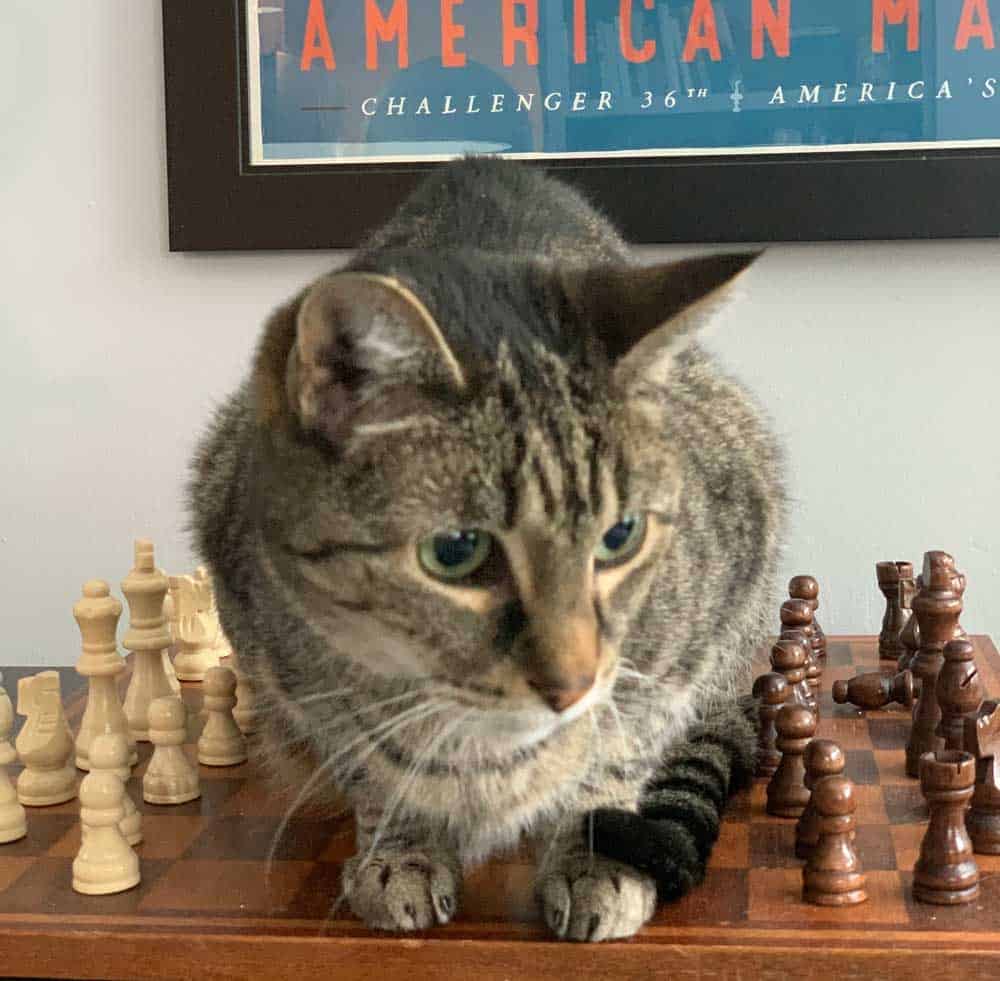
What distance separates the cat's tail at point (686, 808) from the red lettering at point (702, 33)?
3.08 ft

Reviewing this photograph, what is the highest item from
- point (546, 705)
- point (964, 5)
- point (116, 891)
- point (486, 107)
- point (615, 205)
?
point (964, 5)

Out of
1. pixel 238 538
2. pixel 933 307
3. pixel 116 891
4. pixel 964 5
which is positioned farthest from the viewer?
pixel 933 307

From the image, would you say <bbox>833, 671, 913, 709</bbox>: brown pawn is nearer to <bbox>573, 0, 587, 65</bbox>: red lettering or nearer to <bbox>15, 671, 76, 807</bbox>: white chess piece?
<bbox>15, 671, 76, 807</bbox>: white chess piece

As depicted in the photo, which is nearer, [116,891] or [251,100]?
[116,891]

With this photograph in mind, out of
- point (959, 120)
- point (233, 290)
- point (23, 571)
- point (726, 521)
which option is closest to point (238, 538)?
point (726, 521)

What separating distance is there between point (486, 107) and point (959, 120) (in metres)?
0.63

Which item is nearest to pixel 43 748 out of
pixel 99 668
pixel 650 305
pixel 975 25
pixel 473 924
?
pixel 99 668

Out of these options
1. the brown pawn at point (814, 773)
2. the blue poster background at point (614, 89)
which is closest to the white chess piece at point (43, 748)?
the brown pawn at point (814, 773)

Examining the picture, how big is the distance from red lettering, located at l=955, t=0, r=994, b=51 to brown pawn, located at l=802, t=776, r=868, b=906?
1.16 m

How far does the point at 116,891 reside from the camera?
96 centimetres

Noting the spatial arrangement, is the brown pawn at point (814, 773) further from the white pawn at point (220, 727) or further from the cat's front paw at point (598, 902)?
the white pawn at point (220, 727)

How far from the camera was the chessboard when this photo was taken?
845 mm

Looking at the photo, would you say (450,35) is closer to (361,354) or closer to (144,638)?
(144,638)

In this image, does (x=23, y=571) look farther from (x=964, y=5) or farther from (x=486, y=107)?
(x=964, y=5)
